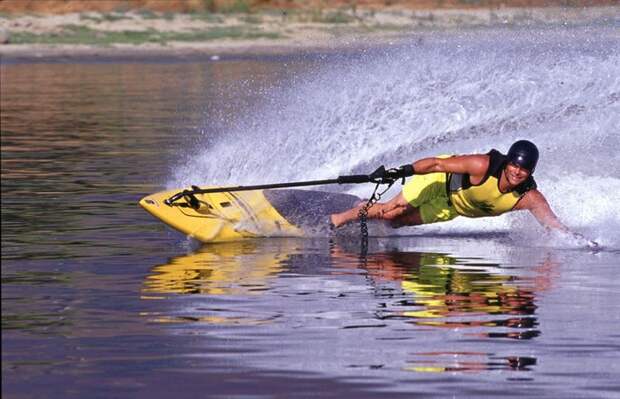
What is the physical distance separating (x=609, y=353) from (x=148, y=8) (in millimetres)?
52990

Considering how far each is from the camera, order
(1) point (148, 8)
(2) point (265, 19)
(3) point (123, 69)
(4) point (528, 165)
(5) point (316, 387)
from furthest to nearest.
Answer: (1) point (148, 8), (2) point (265, 19), (3) point (123, 69), (4) point (528, 165), (5) point (316, 387)

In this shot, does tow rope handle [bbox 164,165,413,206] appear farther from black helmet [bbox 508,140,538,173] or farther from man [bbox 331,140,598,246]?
black helmet [bbox 508,140,538,173]

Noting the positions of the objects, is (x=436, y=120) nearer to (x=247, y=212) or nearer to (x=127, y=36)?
(x=247, y=212)

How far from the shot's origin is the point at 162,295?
10844mm

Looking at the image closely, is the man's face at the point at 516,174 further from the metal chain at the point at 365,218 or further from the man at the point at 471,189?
the metal chain at the point at 365,218

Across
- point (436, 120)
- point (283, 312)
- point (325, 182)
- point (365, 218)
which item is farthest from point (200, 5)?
point (283, 312)

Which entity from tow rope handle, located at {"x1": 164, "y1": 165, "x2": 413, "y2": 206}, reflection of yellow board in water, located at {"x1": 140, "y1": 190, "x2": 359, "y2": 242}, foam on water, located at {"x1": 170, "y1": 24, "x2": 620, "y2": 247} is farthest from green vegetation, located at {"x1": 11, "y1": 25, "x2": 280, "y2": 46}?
tow rope handle, located at {"x1": 164, "y1": 165, "x2": 413, "y2": 206}

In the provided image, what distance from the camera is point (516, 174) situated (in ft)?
41.0

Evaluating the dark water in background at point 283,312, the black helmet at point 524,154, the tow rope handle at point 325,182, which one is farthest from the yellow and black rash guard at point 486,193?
the tow rope handle at point 325,182

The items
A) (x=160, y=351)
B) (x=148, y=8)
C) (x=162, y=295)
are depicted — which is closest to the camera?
(x=160, y=351)

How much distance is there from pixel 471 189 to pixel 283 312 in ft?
9.72

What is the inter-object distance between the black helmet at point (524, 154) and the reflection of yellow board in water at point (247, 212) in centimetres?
202

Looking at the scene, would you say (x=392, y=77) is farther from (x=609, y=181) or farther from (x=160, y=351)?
(x=160, y=351)

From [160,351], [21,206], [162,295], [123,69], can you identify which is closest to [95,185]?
[21,206]
